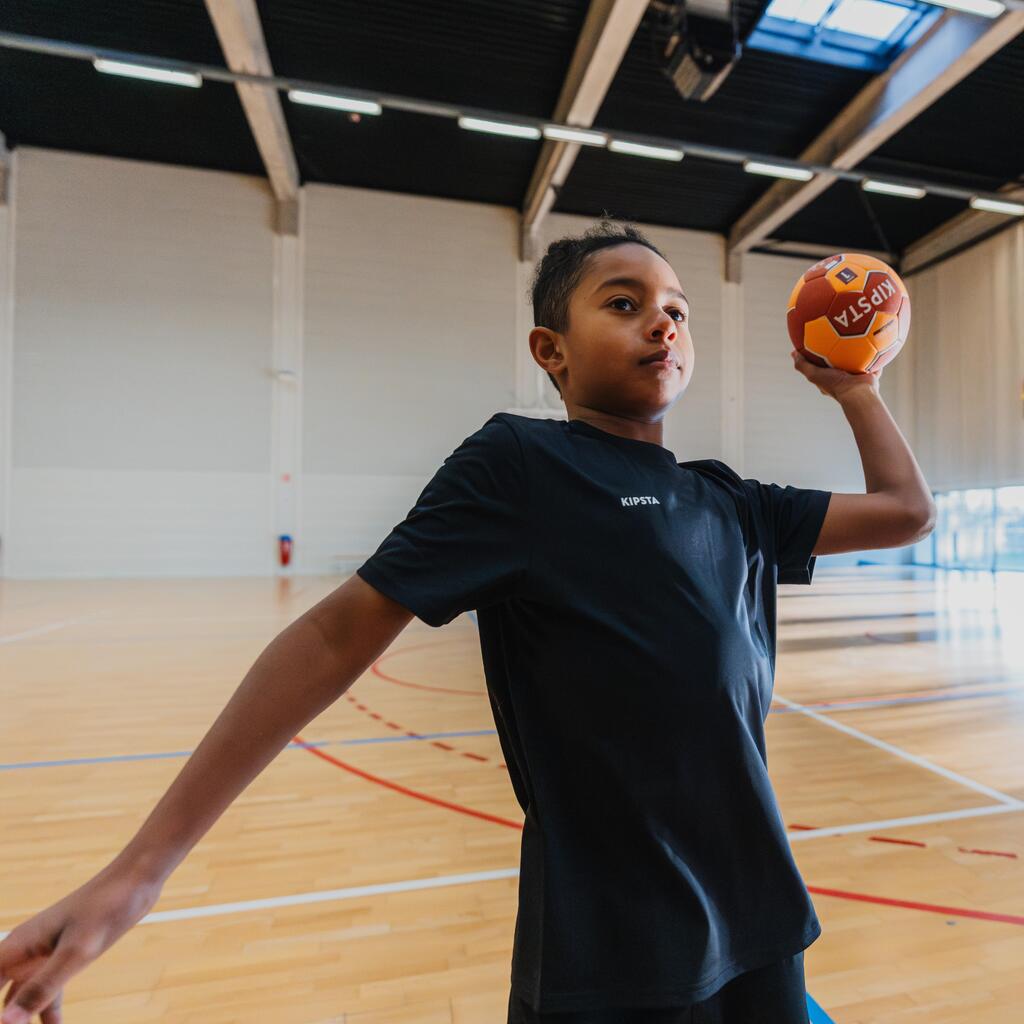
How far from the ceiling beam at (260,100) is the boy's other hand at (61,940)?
10.7m

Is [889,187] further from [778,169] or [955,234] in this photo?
[955,234]

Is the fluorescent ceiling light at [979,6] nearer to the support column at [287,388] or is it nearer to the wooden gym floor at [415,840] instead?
the wooden gym floor at [415,840]

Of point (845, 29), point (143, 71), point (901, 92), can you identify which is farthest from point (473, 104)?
point (901, 92)

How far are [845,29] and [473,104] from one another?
18.3ft

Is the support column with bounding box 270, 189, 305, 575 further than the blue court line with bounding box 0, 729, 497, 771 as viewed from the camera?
Yes

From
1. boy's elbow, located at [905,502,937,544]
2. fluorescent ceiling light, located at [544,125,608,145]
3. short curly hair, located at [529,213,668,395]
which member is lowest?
boy's elbow, located at [905,502,937,544]

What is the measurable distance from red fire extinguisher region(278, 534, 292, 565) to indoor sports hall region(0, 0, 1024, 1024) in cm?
39

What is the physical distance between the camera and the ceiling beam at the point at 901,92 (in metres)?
8.70

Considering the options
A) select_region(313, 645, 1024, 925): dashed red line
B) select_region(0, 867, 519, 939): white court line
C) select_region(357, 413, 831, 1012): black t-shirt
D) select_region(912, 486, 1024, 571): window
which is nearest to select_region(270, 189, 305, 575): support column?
select_region(313, 645, 1024, 925): dashed red line

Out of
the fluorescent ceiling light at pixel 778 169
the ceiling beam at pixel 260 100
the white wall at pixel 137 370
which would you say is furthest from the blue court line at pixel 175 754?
the fluorescent ceiling light at pixel 778 169

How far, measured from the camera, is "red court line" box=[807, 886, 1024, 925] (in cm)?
208

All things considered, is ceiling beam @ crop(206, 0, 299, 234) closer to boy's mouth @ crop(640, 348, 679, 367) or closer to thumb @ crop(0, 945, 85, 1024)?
boy's mouth @ crop(640, 348, 679, 367)

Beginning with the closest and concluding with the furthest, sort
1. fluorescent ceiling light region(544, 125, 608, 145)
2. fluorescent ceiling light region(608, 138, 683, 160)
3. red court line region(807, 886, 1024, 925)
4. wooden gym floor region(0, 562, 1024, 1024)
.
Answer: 1. wooden gym floor region(0, 562, 1024, 1024)
2. red court line region(807, 886, 1024, 925)
3. fluorescent ceiling light region(544, 125, 608, 145)
4. fluorescent ceiling light region(608, 138, 683, 160)

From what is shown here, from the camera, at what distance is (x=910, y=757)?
3.54m
